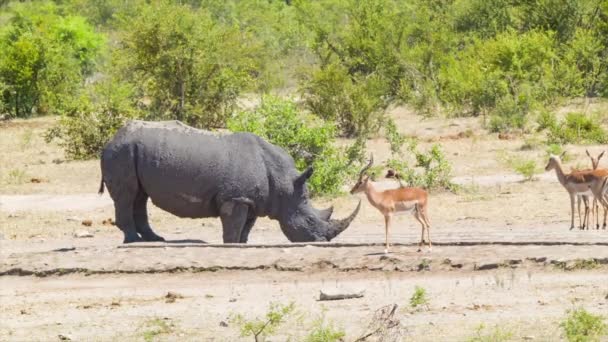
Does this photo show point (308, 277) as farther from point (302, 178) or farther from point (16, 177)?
point (16, 177)

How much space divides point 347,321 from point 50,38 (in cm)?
2574

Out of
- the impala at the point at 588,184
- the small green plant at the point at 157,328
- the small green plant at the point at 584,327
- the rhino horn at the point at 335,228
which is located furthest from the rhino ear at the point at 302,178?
the small green plant at the point at 584,327

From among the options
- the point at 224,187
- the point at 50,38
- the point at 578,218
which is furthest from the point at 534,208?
the point at 50,38

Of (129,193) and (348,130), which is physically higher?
(129,193)

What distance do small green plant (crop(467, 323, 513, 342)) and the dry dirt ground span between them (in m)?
0.02

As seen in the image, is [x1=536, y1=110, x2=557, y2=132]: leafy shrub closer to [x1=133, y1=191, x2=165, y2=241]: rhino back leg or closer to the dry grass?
the dry grass

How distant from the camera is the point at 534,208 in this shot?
19156 millimetres

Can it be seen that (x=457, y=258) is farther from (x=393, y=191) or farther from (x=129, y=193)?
(x=129, y=193)

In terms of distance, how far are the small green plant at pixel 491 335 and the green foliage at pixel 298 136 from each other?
9610 mm

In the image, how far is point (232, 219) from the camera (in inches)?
620

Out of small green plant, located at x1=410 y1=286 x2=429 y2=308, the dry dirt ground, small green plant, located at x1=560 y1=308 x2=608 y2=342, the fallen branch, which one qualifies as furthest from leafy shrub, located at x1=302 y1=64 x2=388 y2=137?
small green plant, located at x1=560 y1=308 x2=608 y2=342

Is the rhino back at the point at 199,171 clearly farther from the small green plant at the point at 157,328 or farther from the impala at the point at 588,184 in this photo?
the small green plant at the point at 157,328

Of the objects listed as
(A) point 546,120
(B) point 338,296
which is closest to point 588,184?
(B) point 338,296

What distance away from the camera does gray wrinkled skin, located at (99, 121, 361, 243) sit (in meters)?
15.8
